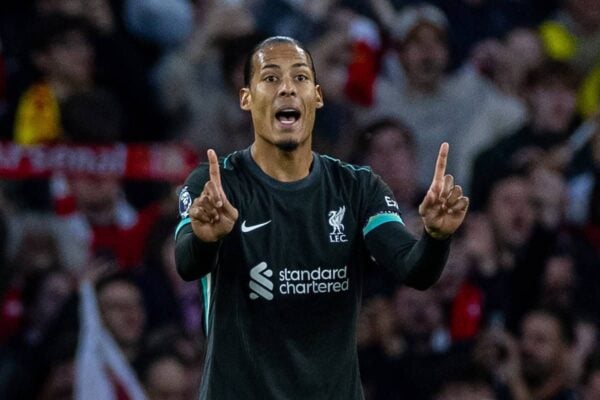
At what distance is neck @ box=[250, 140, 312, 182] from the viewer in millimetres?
4430

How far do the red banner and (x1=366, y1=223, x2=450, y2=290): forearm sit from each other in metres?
3.36

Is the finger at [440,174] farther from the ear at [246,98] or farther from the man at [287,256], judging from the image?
the ear at [246,98]

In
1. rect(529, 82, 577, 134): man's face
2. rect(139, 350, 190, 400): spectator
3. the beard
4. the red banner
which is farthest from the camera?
rect(529, 82, 577, 134): man's face

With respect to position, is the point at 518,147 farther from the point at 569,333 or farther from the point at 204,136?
the point at 204,136

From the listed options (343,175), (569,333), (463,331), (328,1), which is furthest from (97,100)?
(343,175)

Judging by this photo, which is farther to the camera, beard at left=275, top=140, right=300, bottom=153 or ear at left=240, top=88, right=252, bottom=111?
ear at left=240, top=88, right=252, bottom=111

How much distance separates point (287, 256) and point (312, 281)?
0.11 meters

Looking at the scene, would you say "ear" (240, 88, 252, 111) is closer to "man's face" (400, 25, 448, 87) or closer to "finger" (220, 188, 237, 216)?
"finger" (220, 188, 237, 216)

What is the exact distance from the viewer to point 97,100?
7660mm

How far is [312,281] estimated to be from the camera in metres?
4.29

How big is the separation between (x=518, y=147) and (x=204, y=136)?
1.90 metres

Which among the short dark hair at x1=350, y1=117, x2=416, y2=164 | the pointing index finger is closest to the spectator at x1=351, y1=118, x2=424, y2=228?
the short dark hair at x1=350, y1=117, x2=416, y2=164

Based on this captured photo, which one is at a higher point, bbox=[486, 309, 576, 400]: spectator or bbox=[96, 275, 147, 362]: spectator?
bbox=[96, 275, 147, 362]: spectator

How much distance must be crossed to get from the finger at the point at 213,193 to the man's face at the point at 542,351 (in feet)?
12.8
